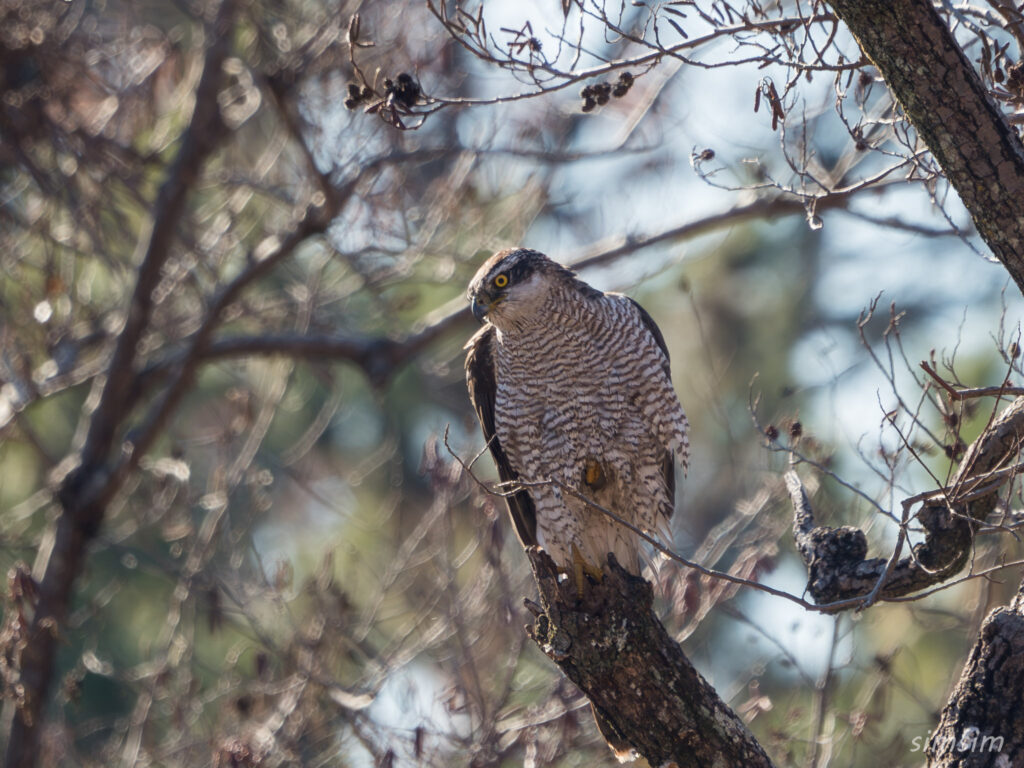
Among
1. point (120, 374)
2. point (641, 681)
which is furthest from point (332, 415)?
point (641, 681)

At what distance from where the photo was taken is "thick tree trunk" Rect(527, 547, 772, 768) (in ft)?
12.4

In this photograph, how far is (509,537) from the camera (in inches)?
329

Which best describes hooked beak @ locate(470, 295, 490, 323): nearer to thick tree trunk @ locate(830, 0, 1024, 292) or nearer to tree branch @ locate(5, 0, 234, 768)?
thick tree trunk @ locate(830, 0, 1024, 292)

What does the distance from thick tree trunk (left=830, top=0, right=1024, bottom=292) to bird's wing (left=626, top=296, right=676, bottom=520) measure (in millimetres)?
2373

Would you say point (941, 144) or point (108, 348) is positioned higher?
point (108, 348)

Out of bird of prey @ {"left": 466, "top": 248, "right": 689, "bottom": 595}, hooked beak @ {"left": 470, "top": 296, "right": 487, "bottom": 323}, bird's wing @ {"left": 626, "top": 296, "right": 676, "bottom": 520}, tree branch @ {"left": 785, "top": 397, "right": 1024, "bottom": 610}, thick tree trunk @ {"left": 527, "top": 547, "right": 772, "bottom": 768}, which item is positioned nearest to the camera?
thick tree trunk @ {"left": 527, "top": 547, "right": 772, "bottom": 768}

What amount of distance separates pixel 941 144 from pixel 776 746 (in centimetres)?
356

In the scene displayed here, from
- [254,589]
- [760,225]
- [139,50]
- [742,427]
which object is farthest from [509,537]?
[760,225]

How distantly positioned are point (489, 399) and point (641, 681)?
7.15ft

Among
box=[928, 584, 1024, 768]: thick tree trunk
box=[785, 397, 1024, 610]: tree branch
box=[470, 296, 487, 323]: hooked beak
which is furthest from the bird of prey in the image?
box=[928, 584, 1024, 768]: thick tree trunk

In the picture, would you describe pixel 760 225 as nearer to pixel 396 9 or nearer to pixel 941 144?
pixel 396 9

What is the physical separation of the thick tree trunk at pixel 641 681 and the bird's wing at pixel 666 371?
174 centimetres

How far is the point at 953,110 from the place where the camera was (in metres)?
3.23

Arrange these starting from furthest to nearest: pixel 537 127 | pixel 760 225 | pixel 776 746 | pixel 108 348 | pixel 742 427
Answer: pixel 760 225 → pixel 742 427 → pixel 108 348 → pixel 537 127 → pixel 776 746
